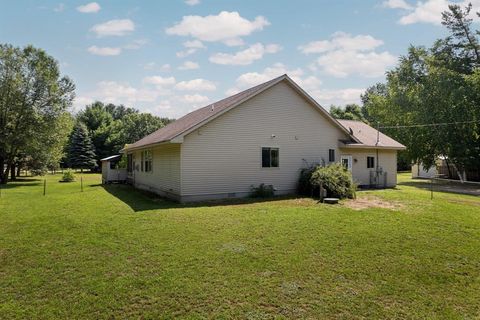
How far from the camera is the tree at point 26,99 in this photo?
2558cm

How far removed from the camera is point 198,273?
558cm

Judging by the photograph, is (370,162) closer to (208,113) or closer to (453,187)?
(453,187)

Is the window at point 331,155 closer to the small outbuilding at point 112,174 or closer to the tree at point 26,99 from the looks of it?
the small outbuilding at point 112,174

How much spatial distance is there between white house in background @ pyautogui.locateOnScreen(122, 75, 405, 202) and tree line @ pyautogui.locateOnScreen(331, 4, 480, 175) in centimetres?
1156

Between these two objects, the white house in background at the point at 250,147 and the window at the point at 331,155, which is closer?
the white house in background at the point at 250,147

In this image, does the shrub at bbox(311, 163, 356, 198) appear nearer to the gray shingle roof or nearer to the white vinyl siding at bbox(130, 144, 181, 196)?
the gray shingle roof

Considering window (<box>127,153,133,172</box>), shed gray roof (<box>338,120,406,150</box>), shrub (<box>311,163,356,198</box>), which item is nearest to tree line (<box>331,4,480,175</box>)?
shed gray roof (<box>338,120,406,150</box>)

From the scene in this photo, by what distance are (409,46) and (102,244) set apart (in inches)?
1577

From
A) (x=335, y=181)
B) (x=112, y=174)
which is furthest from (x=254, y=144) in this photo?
(x=112, y=174)

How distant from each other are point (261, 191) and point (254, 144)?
7.13ft

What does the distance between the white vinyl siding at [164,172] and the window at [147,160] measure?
257mm

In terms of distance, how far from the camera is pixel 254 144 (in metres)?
14.8

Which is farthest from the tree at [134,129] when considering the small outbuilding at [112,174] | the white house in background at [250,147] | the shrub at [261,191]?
the shrub at [261,191]

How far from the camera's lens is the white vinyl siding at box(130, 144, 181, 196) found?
1365 centimetres
